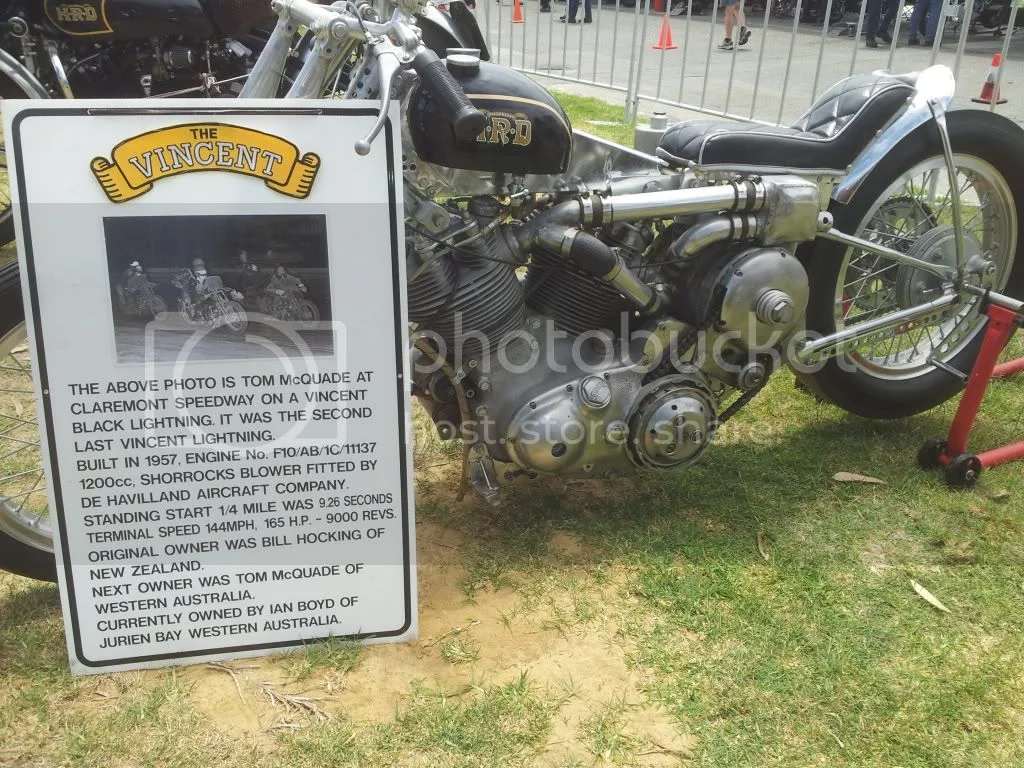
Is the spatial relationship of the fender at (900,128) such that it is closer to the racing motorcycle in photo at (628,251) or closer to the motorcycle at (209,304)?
the racing motorcycle in photo at (628,251)

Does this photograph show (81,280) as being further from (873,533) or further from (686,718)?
(873,533)

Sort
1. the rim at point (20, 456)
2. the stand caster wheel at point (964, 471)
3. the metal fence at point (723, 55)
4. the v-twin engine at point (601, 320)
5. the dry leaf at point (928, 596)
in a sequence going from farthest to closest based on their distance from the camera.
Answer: the metal fence at point (723, 55) < the stand caster wheel at point (964, 471) < the dry leaf at point (928, 596) < the v-twin engine at point (601, 320) < the rim at point (20, 456)

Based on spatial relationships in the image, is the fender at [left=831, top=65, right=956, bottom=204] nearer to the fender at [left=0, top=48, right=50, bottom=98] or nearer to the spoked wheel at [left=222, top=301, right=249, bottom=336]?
the spoked wheel at [left=222, top=301, right=249, bottom=336]

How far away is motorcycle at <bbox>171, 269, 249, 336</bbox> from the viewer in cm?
183

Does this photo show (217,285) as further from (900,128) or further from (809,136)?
(900,128)

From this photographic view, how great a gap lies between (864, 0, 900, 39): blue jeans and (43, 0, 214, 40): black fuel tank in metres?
9.08

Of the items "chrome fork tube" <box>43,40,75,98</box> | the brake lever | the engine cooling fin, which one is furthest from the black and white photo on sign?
"chrome fork tube" <box>43,40,75,98</box>

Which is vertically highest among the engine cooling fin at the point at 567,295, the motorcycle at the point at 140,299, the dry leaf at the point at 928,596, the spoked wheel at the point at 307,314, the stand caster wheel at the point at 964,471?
the motorcycle at the point at 140,299

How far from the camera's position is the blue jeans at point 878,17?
11420 millimetres

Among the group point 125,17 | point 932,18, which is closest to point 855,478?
point 125,17

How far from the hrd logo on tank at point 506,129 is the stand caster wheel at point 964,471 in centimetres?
181

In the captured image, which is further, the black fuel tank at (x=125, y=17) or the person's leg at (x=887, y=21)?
the person's leg at (x=887, y=21)

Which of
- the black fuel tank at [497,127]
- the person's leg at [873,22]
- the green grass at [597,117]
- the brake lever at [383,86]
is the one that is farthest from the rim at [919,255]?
the person's leg at [873,22]

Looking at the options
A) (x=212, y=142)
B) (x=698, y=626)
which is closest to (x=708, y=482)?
(x=698, y=626)
